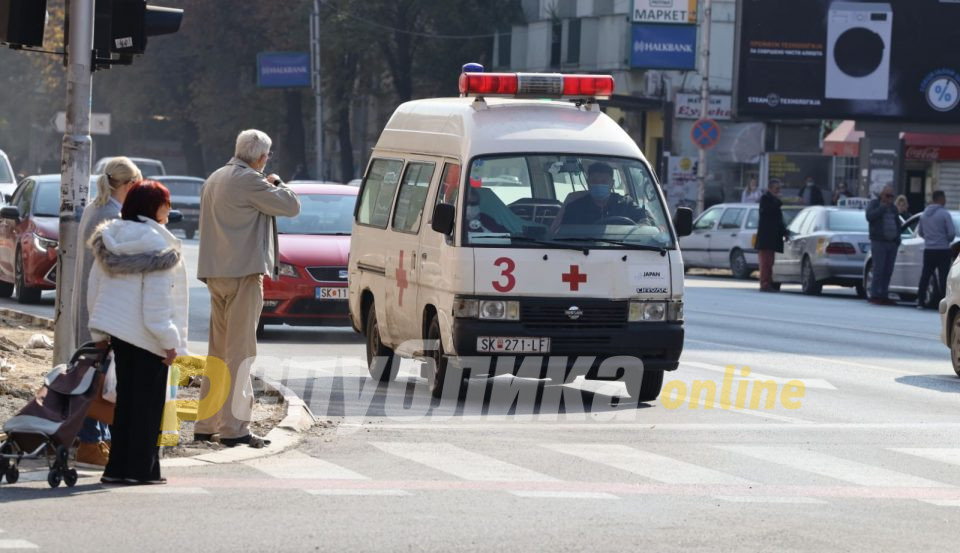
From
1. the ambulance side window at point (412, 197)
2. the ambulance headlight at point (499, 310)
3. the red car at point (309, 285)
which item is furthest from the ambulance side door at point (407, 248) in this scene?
the red car at point (309, 285)

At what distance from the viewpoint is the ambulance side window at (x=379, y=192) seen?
15078 millimetres

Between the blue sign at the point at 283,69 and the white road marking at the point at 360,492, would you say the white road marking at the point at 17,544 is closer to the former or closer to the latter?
the white road marking at the point at 360,492

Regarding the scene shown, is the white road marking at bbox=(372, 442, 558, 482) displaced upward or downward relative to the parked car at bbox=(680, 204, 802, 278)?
downward

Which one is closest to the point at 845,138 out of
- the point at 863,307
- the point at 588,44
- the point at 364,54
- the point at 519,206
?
the point at 588,44

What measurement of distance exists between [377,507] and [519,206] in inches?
209

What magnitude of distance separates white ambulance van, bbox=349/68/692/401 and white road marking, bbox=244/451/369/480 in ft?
9.87

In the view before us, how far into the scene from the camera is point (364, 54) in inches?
2712

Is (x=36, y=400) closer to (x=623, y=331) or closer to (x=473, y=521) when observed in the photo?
(x=473, y=521)

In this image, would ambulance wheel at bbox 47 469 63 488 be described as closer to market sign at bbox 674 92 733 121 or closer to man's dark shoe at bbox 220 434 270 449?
man's dark shoe at bbox 220 434 270 449

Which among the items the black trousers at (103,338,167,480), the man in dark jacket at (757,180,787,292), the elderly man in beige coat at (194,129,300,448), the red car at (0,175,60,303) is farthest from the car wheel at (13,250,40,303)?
the black trousers at (103,338,167,480)

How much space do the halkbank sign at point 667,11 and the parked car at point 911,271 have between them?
977 inches

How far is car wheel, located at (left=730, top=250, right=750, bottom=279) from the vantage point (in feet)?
126

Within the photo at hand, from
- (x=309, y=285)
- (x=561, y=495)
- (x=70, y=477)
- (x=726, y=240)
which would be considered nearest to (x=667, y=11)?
(x=726, y=240)

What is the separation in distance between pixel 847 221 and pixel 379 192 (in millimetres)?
18292
